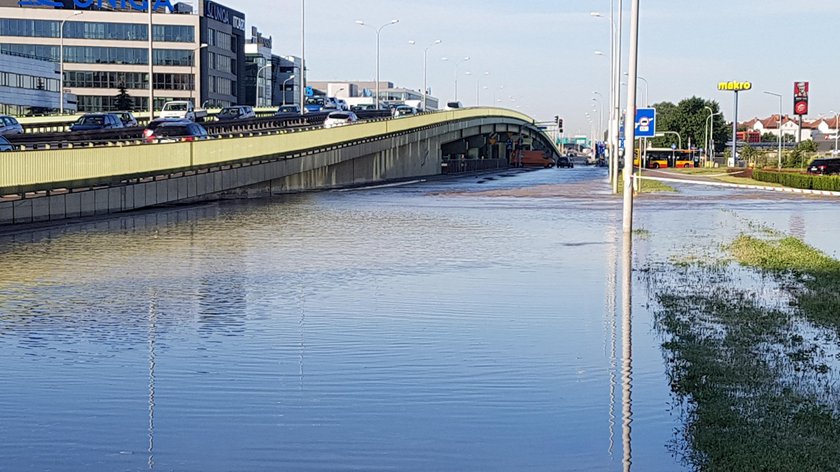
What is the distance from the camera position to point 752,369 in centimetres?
1155

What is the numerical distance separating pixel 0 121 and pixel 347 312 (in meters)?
52.9

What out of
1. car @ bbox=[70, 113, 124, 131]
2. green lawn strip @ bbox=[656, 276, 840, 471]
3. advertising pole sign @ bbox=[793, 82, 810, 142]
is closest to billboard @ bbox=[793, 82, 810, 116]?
advertising pole sign @ bbox=[793, 82, 810, 142]

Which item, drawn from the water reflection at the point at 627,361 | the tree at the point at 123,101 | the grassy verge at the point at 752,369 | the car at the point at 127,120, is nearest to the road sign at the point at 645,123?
the water reflection at the point at 627,361

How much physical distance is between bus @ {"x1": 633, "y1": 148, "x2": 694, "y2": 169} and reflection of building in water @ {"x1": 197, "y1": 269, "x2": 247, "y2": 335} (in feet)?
395

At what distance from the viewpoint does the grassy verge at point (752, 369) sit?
8.41 meters

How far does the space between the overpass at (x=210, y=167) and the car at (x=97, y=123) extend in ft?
48.7

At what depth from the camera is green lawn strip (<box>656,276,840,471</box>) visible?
8258mm

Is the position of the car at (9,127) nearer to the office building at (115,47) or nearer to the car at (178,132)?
the car at (178,132)

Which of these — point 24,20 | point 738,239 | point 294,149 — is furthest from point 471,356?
point 24,20

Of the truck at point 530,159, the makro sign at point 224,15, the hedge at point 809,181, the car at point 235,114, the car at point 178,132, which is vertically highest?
the makro sign at point 224,15

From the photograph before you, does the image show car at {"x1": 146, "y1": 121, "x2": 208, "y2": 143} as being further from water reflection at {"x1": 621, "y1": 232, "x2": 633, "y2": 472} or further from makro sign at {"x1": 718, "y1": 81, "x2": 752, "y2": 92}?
makro sign at {"x1": 718, "y1": 81, "x2": 752, "y2": 92}

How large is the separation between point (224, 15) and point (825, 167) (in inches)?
4056

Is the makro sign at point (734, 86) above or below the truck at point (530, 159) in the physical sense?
above

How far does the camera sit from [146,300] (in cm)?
1728
